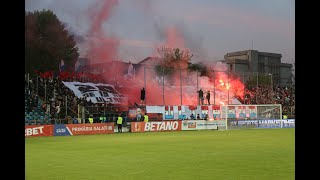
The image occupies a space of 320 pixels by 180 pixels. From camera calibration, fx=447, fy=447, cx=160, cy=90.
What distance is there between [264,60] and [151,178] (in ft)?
284

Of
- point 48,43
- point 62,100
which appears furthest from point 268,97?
point 48,43

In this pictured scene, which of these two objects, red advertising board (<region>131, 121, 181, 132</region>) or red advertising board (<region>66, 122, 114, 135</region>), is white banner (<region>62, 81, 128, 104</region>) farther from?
red advertising board (<region>66, 122, 114, 135</region>)

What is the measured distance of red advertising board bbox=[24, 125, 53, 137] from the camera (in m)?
33.5

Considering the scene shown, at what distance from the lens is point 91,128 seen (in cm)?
3759

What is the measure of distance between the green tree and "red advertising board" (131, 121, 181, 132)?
1777 cm

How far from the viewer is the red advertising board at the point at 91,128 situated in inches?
1431

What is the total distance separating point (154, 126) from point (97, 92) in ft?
41.2

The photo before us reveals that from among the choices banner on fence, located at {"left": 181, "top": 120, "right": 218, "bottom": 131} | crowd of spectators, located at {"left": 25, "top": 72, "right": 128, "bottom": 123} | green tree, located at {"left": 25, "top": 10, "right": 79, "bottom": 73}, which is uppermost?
green tree, located at {"left": 25, "top": 10, "right": 79, "bottom": 73}

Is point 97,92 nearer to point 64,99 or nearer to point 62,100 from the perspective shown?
point 64,99

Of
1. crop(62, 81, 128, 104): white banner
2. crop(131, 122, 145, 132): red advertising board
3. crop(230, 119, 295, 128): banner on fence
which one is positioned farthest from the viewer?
crop(62, 81, 128, 104): white banner

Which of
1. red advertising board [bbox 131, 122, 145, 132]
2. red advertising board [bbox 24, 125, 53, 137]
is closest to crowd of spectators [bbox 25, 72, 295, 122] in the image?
red advertising board [bbox 131, 122, 145, 132]
